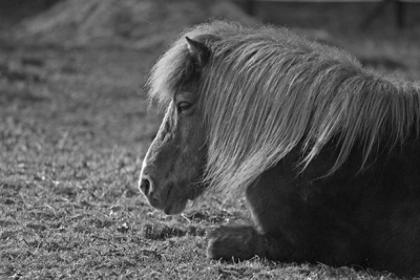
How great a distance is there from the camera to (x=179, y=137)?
5.17m

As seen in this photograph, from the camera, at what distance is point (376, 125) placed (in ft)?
15.6

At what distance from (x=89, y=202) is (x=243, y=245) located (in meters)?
1.67

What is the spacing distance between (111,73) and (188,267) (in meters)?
10.3

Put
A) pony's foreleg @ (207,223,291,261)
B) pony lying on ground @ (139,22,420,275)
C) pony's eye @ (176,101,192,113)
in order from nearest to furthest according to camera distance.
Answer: pony lying on ground @ (139,22,420,275), pony's foreleg @ (207,223,291,261), pony's eye @ (176,101,192,113)

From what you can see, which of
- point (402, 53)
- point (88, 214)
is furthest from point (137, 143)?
Answer: point (402, 53)

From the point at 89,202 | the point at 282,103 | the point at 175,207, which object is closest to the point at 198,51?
the point at 282,103

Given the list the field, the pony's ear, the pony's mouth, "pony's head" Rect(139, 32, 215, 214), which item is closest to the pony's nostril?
"pony's head" Rect(139, 32, 215, 214)

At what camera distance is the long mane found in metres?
4.76

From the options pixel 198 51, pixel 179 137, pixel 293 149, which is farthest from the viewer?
pixel 179 137

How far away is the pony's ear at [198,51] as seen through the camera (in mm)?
A: 5039

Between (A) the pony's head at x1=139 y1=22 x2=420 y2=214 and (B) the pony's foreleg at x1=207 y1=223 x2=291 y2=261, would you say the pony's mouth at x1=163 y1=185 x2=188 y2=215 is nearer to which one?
(A) the pony's head at x1=139 y1=22 x2=420 y2=214

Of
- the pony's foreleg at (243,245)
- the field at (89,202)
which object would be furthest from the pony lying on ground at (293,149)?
the field at (89,202)

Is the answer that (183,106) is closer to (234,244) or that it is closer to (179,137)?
(179,137)

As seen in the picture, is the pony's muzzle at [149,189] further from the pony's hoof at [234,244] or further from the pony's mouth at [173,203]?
the pony's hoof at [234,244]
